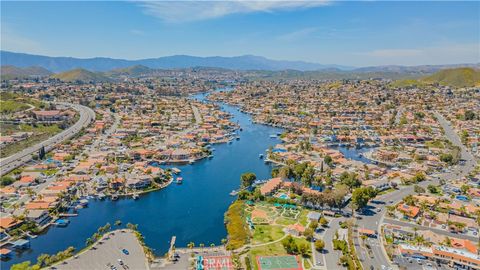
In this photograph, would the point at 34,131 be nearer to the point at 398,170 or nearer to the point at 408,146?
the point at 398,170

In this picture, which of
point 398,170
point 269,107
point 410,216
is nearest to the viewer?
point 410,216

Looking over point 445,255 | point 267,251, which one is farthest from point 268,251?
point 445,255

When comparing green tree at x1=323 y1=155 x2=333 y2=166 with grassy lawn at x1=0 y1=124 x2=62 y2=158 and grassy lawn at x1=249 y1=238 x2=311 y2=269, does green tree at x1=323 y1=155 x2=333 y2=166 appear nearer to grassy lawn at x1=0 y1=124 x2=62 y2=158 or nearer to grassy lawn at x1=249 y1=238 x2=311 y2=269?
grassy lawn at x1=249 y1=238 x2=311 y2=269

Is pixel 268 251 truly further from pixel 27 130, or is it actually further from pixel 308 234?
pixel 27 130

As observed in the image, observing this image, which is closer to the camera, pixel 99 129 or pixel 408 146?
pixel 408 146

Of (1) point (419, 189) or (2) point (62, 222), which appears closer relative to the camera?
(2) point (62, 222)

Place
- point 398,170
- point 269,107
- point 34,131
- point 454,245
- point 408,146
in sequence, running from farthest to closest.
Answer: point 269,107 → point 34,131 → point 408,146 → point 398,170 → point 454,245

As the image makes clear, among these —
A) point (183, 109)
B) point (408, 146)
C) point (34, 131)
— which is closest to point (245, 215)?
point (408, 146)
